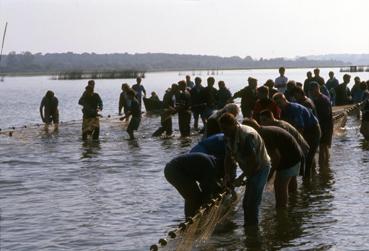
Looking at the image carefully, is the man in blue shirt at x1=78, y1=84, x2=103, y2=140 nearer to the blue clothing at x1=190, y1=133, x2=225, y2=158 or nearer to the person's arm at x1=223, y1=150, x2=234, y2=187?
the blue clothing at x1=190, y1=133, x2=225, y2=158

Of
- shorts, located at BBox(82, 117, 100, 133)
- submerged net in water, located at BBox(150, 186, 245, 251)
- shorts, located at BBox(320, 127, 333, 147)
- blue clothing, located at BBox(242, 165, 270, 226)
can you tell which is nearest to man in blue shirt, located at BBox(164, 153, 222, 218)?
submerged net in water, located at BBox(150, 186, 245, 251)

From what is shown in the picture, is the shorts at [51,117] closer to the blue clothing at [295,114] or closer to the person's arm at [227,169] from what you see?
the blue clothing at [295,114]

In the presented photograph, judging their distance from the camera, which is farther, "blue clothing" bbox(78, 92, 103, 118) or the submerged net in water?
"blue clothing" bbox(78, 92, 103, 118)

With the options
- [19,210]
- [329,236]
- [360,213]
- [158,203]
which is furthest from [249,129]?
[19,210]

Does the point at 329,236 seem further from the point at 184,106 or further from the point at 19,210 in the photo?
the point at 184,106

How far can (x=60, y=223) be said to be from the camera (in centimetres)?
1164

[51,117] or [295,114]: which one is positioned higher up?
[295,114]

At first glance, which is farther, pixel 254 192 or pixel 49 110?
pixel 49 110

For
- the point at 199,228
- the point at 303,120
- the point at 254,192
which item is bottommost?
the point at 199,228

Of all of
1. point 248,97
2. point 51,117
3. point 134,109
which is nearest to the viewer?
point 248,97

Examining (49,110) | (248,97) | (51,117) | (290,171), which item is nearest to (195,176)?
(290,171)

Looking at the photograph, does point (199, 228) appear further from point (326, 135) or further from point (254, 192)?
Answer: point (326, 135)

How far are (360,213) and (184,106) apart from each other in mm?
11542

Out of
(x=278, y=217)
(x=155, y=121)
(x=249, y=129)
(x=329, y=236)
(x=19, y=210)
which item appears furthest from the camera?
(x=155, y=121)
